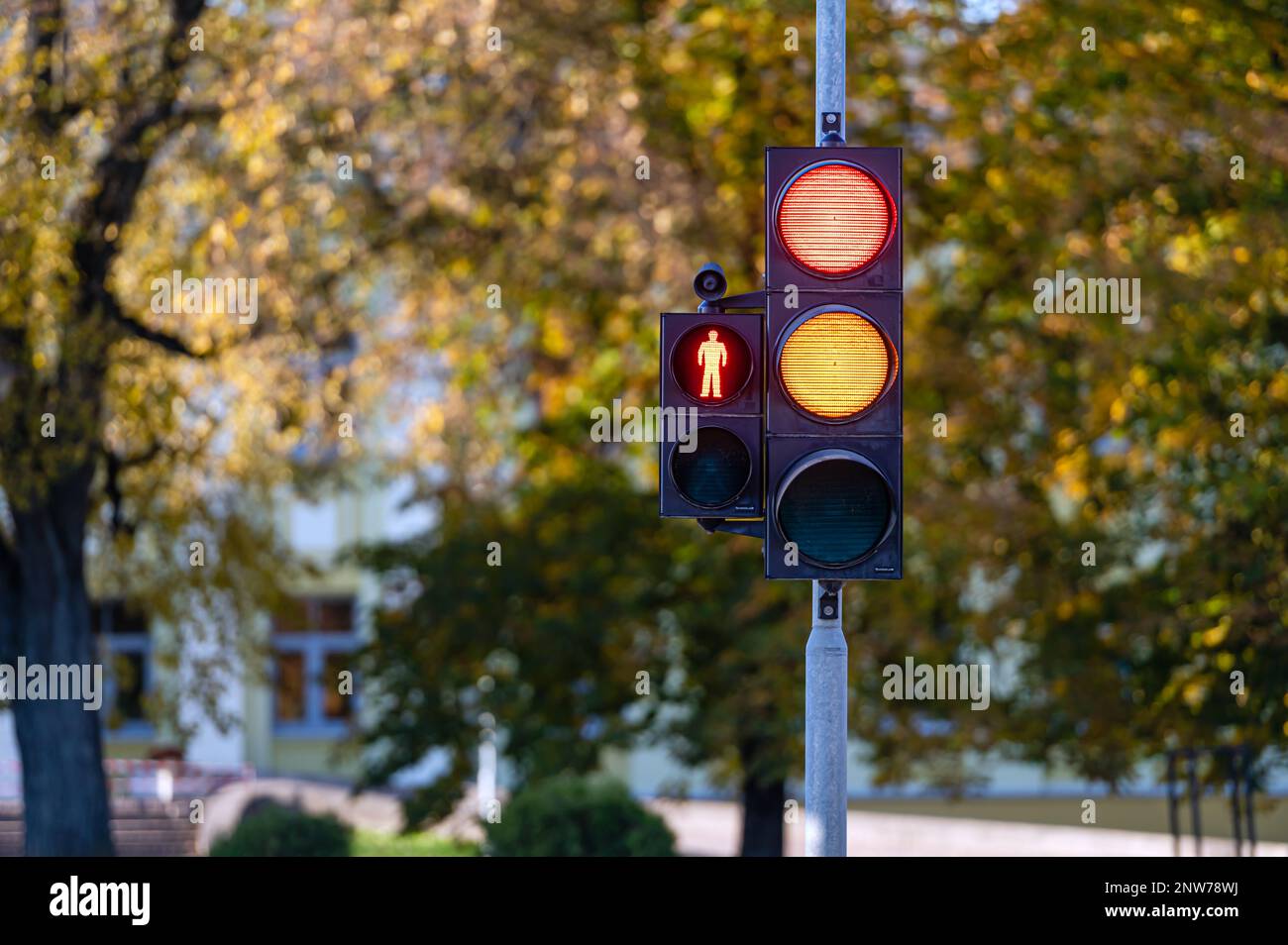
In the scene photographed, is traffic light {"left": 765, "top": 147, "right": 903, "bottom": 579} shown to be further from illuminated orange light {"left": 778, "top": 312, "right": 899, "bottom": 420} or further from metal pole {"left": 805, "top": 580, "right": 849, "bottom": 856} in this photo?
metal pole {"left": 805, "top": 580, "right": 849, "bottom": 856}

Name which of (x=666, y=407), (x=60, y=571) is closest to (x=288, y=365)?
(x=60, y=571)

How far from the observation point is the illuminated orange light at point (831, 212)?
6738mm

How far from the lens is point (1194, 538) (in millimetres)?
14023

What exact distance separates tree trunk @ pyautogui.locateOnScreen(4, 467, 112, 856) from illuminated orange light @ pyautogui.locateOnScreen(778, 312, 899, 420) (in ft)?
35.6

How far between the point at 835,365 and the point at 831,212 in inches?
22.1

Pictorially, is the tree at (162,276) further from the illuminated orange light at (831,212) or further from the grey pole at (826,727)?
the grey pole at (826,727)

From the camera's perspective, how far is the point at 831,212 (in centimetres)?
676

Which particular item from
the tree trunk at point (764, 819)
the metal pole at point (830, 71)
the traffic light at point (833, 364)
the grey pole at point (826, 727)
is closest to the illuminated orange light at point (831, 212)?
the traffic light at point (833, 364)

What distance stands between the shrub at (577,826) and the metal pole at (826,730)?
29.7ft

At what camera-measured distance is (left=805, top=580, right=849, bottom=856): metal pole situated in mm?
6793

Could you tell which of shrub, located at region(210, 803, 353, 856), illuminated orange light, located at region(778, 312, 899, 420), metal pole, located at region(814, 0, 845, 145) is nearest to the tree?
shrub, located at region(210, 803, 353, 856)
